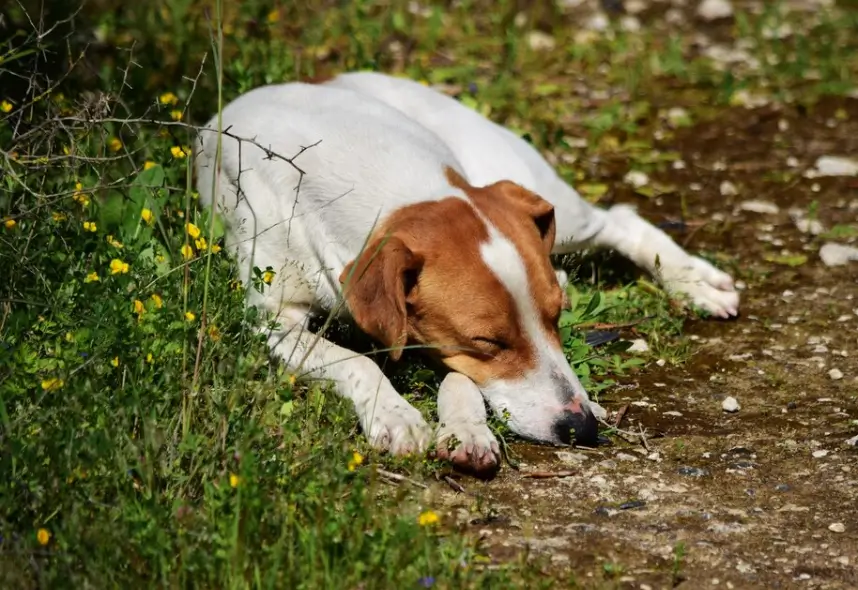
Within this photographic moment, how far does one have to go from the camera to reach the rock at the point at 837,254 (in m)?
5.80

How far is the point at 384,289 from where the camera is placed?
403cm

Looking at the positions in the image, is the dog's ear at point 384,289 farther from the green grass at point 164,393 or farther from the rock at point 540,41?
the rock at point 540,41

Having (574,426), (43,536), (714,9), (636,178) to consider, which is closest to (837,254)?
(636,178)

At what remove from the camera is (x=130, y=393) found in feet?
12.2

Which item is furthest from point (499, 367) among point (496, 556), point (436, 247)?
point (496, 556)

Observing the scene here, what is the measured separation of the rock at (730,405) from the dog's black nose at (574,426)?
0.76 metres

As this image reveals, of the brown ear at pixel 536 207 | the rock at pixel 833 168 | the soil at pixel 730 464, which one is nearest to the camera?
the soil at pixel 730 464

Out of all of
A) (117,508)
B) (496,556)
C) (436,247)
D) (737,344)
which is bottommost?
(737,344)

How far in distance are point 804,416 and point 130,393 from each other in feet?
8.13

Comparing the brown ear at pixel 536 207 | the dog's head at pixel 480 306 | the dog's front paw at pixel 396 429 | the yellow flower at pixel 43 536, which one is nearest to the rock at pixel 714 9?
the brown ear at pixel 536 207

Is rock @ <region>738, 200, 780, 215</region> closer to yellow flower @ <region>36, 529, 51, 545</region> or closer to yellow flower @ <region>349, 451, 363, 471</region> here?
yellow flower @ <region>349, 451, 363, 471</region>

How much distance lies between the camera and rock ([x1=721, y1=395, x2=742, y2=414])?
456cm

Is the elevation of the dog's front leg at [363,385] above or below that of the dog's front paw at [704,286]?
above

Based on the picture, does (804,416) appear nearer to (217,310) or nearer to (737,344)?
(737,344)
